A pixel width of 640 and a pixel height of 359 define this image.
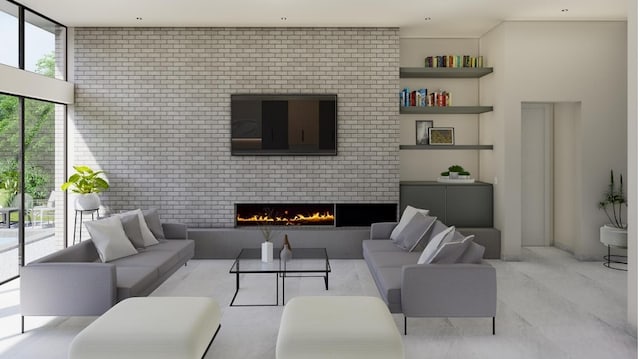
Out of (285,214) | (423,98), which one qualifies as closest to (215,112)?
(285,214)

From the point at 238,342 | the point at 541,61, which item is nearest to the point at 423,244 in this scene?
the point at 238,342

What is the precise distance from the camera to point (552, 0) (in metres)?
6.10

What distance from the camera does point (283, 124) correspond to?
7.43 metres

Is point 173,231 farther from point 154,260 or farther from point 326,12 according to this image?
point 326,12

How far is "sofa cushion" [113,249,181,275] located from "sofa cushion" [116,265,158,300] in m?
0.12

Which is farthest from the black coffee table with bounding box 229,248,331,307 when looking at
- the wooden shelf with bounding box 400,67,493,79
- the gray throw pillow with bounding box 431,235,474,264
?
the wooden shelf with bounding box 400,67,493,79

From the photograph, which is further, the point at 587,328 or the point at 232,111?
the point at 232,111

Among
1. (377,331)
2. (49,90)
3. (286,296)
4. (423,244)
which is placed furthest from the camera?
(49,90)

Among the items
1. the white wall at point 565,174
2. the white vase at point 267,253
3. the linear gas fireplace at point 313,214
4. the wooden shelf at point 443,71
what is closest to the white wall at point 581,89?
the white wall at point 565,174

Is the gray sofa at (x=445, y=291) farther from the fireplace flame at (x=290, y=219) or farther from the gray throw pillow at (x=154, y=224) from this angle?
the fireplace flame at (x=290, y=219)

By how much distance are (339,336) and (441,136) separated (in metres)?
5.34

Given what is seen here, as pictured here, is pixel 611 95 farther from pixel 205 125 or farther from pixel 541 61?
pixel 205 125

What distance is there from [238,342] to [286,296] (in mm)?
1328

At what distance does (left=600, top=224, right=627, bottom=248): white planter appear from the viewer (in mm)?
6383
